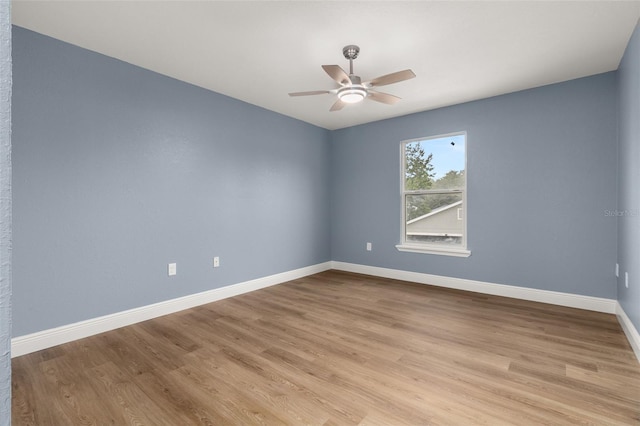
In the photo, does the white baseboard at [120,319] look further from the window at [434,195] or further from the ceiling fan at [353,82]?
the ceiling fan at [353,82]

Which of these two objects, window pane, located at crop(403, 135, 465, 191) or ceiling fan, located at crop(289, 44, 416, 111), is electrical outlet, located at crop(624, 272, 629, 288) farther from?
ceiling fan, located at crop(289, 44, 416, 111)

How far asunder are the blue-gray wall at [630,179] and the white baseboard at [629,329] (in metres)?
0.07

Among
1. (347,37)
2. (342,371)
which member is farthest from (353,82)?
(342,371)

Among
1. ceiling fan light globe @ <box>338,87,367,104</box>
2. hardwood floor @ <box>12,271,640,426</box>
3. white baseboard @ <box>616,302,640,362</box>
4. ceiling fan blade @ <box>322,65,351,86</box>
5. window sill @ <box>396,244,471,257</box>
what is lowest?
hardwood floor @ <box>12,271,640,426</box>

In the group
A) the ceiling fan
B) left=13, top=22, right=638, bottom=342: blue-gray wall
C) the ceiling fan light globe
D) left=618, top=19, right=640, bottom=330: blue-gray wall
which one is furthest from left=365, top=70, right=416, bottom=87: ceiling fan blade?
left=13, top=22, right=638, bottom=342: blue-gray wall

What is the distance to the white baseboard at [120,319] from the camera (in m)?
2.42

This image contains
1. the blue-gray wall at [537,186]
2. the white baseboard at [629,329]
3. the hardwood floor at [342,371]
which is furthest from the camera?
the blue-gray wall at [537,186]

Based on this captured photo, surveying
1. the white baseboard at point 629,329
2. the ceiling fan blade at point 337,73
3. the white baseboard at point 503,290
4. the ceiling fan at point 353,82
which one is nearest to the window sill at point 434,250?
the white baseboard at point 503,290

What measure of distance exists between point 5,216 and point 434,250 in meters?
4.48

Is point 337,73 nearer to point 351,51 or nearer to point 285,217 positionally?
point 351,51

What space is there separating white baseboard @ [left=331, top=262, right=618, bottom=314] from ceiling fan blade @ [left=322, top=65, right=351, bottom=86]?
3041mm

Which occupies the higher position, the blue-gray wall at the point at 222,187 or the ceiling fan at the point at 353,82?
the ceiling fan at the point at 353,82

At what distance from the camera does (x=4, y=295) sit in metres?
0.46

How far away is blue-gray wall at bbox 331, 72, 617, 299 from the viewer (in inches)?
128
